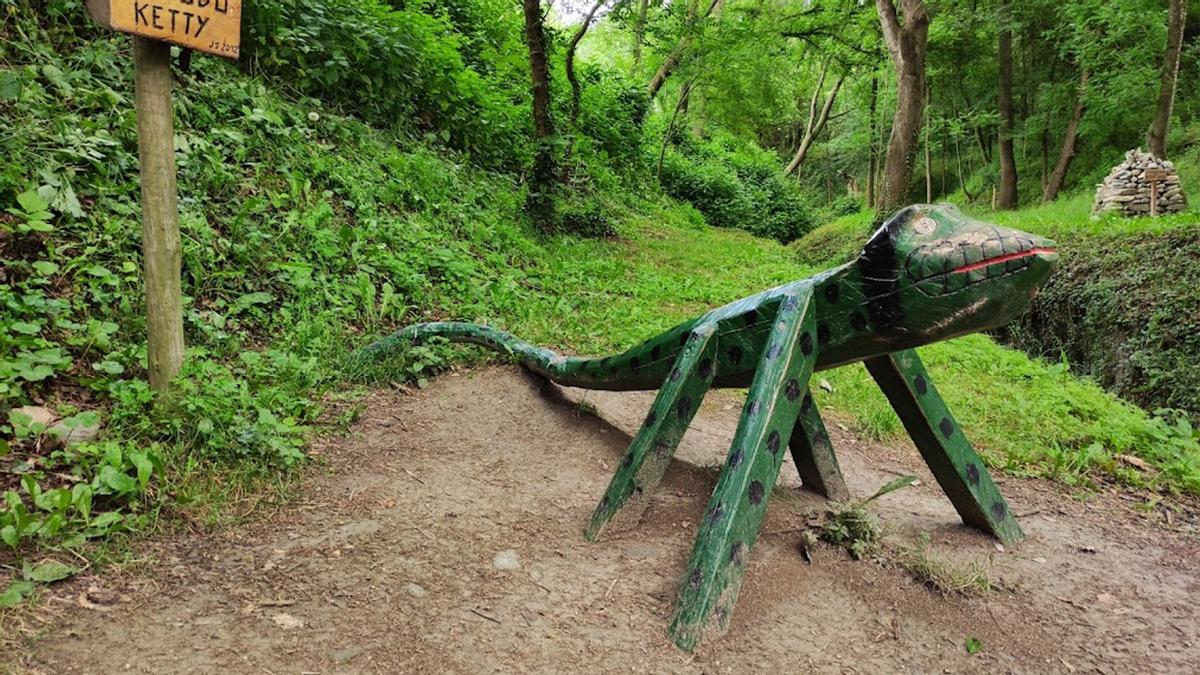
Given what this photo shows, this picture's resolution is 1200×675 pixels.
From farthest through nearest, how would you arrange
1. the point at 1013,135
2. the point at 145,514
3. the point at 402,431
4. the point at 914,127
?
1. the point at 1013,135
2. the point at 914,127
3. the point at 402,431
4. the point at 145,514

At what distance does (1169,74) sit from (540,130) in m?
9.91

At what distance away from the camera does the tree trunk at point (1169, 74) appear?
9.87m

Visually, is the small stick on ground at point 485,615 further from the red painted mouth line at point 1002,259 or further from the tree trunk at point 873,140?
the tree trunk at point 873,140

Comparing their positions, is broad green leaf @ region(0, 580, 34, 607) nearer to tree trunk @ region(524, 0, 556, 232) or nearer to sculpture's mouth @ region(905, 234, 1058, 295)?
sculpture's mouth @ region(905, 234, 1058, 295)

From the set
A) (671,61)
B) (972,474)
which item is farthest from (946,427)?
(671,61)

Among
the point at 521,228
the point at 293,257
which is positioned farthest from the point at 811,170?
the point at 293,257

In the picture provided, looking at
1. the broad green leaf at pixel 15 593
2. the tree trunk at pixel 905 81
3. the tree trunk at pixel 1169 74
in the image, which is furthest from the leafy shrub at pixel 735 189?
the broad green leaf at pixel 15 593

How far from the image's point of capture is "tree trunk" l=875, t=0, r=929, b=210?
9562 mm

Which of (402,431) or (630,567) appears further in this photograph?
(402,431)

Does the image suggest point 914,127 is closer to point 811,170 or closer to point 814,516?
point 814,516

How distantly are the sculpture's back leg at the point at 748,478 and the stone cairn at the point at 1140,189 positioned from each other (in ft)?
36.4

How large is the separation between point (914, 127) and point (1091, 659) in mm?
9828

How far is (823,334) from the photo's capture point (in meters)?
2.16

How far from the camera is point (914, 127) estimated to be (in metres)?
10.0
